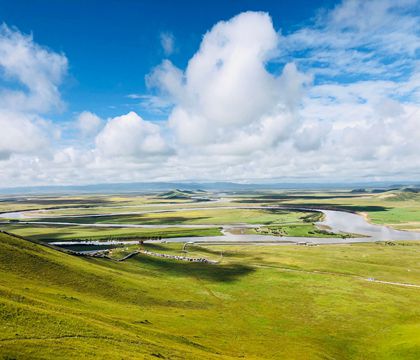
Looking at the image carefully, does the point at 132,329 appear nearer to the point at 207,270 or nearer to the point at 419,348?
the point at 419,348

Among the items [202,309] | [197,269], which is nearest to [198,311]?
[202,309]

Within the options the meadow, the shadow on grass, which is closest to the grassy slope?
the meadow

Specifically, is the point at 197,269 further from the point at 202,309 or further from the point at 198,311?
the point at 198,311

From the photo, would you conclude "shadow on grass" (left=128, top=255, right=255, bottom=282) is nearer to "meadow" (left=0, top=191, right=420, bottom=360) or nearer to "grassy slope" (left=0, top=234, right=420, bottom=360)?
"meadow" (left=0, top=191, right=420, bottom=360)

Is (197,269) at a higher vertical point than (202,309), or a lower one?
lower

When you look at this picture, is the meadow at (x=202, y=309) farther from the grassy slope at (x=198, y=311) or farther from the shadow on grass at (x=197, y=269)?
the shadow on grass at (x=197, y=269)
